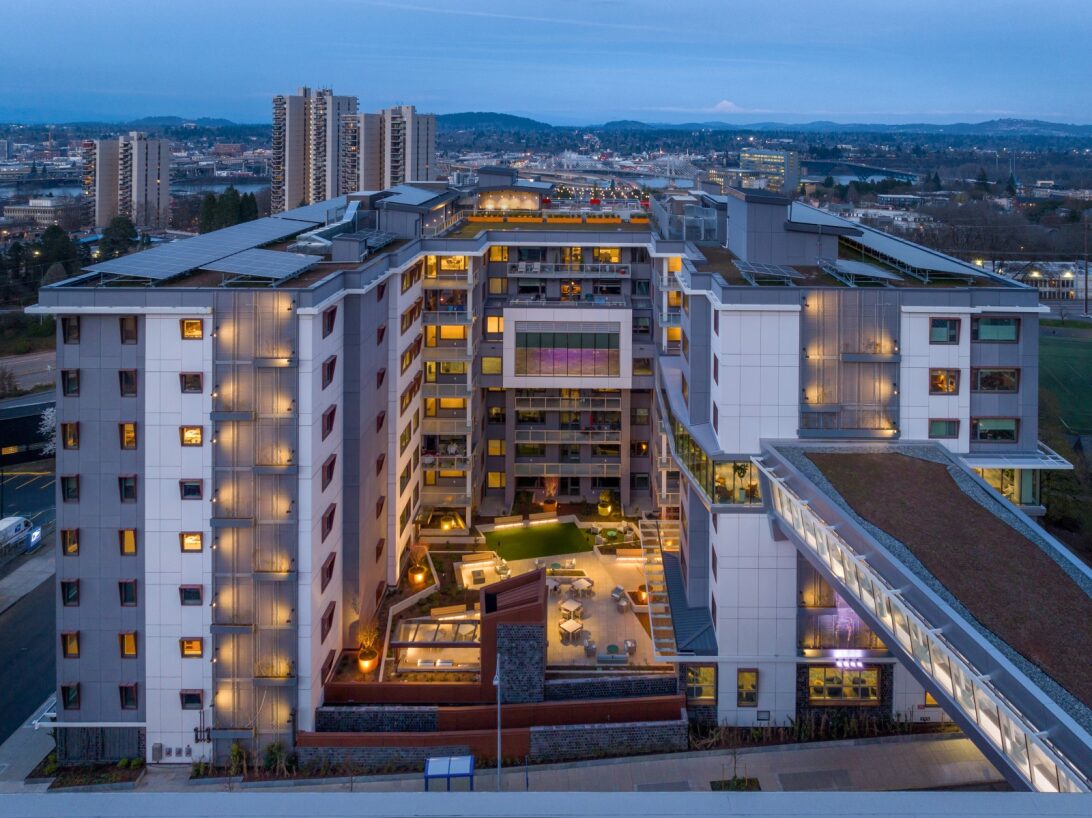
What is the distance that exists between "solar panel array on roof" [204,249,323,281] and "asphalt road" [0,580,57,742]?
1028 centimetres

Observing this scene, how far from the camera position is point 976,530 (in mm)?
15188

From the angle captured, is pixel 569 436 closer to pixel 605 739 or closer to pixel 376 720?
pixel 605 739

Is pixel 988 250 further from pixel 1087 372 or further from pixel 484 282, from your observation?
pixel 484 282

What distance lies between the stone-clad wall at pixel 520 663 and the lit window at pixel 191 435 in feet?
24.2

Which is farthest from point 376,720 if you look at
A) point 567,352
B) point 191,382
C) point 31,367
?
point 31,367

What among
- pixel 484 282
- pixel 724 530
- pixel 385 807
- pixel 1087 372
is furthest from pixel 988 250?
pixel 385 807

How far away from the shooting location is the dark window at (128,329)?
61.0 ft

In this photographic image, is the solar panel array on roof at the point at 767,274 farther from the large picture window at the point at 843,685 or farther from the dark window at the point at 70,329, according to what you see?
the dark window at the point at 70,329

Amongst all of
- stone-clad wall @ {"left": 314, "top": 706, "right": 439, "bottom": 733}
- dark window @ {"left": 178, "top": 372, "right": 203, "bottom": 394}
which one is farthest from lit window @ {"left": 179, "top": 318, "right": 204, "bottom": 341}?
stone-clad wall @ {"left": 314, "top": 706, "right": 439, "bottom": 733}

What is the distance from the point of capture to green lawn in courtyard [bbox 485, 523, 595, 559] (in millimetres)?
29625

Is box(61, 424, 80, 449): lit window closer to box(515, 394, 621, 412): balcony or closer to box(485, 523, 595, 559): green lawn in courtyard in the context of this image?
box(485, 523, 595, 559): green lawn in courtyard

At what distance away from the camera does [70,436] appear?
18.8 m

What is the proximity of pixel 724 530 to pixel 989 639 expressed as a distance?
898cm

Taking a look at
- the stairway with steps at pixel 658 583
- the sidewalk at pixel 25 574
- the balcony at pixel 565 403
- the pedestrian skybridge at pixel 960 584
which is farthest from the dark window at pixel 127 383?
the balcony at pixel 565 403
